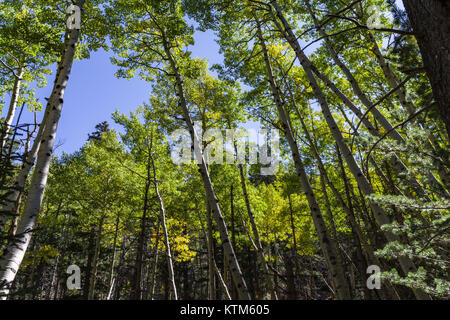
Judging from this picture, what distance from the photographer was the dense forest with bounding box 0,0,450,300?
2.79m

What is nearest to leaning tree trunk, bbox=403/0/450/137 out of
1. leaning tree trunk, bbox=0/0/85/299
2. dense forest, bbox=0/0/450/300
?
dense forest, bbox=0/0/450/300

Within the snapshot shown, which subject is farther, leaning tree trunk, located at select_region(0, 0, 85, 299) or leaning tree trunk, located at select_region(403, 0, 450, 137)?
leaning tree trunk, located at select_region(0, 0, 85, 299)

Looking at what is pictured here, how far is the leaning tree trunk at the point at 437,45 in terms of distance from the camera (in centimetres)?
142

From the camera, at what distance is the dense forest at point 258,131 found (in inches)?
110

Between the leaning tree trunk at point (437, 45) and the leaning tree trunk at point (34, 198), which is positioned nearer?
the leaning tree trunk at point (437, 45)

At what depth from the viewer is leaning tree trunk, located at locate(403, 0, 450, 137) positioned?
1423 mm

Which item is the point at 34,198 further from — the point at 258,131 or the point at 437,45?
the point at 258,131

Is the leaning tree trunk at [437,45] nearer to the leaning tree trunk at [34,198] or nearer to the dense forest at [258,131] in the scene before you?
the dense forest at [258,131]

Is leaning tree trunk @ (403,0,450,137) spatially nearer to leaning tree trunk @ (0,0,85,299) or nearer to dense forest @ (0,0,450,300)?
dense forest @ (0,0,450,300)

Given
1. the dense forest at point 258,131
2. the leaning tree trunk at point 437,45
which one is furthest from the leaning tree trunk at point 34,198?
the leaning tree trunk at point 437,45

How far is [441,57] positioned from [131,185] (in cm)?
A: 1032

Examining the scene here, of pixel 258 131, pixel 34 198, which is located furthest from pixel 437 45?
pixel 258 131

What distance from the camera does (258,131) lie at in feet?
37.7
